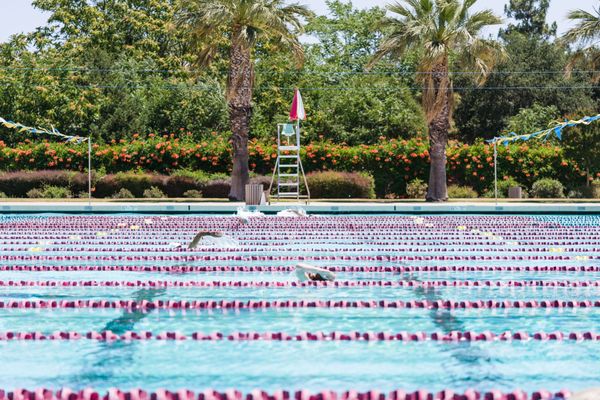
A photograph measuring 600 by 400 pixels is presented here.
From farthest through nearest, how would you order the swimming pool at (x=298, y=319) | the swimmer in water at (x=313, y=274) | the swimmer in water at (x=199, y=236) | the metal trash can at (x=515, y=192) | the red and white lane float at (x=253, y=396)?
1. the metal trash can at (x=515, y=192)
2. the swimmer in water at (x=199, y=236)
3. the swimmer in water at (x=313, y=274)
4. the swimming pool at (x=298, y=319)
5. the red and white lane float at (x=253, y=396)

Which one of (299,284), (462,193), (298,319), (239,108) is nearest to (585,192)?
(462,193)

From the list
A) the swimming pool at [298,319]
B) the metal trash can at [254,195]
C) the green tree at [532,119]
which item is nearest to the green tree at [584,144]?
the green tree at [532,119]

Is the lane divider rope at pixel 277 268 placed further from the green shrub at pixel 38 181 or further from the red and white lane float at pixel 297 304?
the green shrub at pixel 38 181

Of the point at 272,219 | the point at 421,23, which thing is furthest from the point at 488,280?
the point at 421,23

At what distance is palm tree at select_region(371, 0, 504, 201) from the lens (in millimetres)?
28609

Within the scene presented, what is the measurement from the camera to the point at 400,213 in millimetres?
24141

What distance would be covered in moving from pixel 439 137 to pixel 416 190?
9.87ft

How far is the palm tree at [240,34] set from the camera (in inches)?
1128

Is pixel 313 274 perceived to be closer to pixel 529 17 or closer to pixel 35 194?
pixel 35 194

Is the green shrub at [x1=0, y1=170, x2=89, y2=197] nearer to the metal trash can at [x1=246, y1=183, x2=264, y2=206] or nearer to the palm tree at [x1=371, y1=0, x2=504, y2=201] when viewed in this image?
the metal trash can at [x1=246, y1=183, x2=264, y2=206]

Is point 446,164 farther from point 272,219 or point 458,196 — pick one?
point 272,219

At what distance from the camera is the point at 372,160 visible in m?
32.8

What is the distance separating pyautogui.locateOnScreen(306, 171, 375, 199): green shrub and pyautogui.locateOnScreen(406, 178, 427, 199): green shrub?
1726 millimetres

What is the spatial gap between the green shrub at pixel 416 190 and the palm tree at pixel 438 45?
2.39 m
